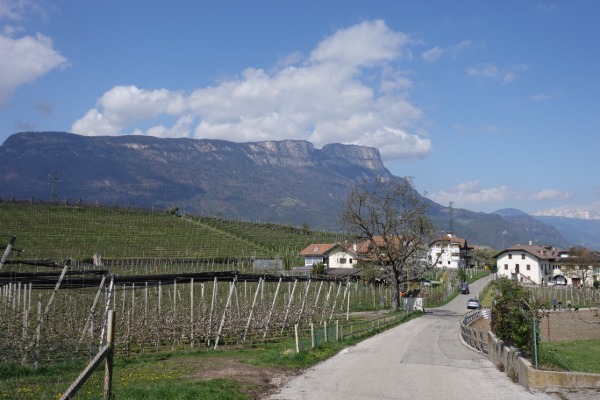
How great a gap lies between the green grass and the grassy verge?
7055 mm

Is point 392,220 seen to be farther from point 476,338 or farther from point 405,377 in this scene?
point 405,377

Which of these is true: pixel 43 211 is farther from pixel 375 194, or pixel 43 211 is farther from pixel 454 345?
pixel 454 345

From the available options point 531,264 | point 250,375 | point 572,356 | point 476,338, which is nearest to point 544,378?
point 250,375

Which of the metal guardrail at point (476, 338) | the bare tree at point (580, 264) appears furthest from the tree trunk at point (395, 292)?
the bare tree at point (580, 264)

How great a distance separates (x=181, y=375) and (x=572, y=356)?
Answer: 16.0 metres

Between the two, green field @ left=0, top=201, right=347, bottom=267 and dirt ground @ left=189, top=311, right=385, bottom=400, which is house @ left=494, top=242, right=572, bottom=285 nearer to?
green field @ left=0, top=201, right=347, bottom=267

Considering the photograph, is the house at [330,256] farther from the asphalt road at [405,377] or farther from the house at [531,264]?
the asphalt road at [405,377]

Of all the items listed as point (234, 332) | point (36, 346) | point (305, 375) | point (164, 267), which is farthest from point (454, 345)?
point (164, 267)

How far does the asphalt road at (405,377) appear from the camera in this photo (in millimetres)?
13508

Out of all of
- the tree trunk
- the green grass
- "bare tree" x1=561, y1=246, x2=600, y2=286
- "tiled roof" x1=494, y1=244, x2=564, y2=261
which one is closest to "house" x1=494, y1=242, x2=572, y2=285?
"tiled roof" x1=494, y1=244, x2=564, y2=261

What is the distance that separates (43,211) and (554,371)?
93407 mm

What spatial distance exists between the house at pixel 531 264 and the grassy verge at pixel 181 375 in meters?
81.4

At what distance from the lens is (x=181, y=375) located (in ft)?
49.9

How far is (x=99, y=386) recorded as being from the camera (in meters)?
11.6
